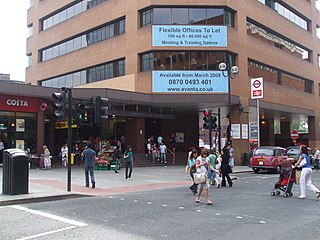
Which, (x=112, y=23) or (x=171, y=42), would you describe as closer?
(x=171, y=42)

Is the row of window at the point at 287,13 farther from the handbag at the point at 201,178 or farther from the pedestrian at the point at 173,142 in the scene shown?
the handbag at the point at 201,178

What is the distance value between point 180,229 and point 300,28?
4059 centimetres

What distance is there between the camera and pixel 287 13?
41031 millimetres

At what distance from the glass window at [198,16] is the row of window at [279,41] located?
18.0 feet

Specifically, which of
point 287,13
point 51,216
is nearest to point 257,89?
point 287,13

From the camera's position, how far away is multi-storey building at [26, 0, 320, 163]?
29500mm

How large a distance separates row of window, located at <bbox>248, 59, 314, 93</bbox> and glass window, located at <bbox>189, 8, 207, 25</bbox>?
6.36 m

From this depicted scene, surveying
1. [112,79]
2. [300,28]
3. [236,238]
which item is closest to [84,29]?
[112,79]

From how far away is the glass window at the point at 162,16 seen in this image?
30.1 metres

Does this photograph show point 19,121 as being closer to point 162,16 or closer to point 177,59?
point 177,59

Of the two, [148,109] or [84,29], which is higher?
[84,29]

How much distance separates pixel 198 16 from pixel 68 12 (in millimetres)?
16896

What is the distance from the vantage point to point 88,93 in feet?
84.4

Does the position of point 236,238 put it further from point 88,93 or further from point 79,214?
point 88,93
